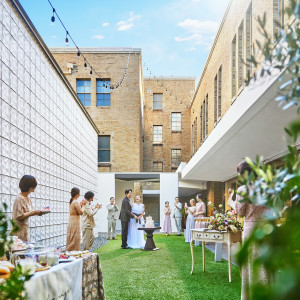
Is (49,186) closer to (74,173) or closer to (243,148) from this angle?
(74,173)

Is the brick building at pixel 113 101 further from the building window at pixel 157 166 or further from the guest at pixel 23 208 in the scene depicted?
the guest at pixel 23 208

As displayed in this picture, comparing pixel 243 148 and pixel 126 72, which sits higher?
pixel 126 72

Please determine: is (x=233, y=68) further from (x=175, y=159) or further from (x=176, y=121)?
(x=176, y=121)

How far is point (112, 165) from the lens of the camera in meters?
23.8

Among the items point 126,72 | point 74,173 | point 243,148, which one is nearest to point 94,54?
point 126,72

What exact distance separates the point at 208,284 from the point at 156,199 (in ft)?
87.9

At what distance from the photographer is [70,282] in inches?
147

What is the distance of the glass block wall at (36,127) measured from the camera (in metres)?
6.55

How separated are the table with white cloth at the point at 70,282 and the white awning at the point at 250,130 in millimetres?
2164

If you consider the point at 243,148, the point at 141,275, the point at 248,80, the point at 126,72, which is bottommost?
the point at 141,275

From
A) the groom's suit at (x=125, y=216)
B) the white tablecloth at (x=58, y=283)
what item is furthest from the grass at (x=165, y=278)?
the groom's suit at (x=125, y=216)

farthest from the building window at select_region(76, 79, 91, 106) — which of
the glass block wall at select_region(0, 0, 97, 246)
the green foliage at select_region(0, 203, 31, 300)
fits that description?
the green foliage at select_region(0, 203, 31, 300)

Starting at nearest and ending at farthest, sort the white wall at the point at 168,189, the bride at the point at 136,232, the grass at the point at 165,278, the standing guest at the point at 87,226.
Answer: the grass at the point at 165,278 < the standing guest at the point at 87,226 < the bride at the point at 136,232 < the white wall at the point at 168,189

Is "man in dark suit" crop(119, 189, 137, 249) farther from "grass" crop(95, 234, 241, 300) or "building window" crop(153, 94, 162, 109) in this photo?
"building window" crop(153, 94, 162, 109)
